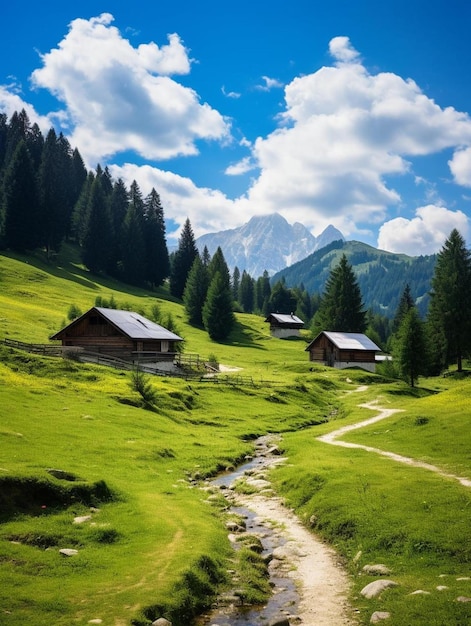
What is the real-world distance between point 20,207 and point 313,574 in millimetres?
124288

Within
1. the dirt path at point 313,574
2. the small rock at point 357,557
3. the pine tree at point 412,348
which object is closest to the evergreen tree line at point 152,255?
the pine tree at point 412,348

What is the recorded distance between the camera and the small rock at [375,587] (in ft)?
44.1

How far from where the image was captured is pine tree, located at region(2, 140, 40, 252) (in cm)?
12038

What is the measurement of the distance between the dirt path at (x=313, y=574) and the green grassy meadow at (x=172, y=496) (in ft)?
1.62

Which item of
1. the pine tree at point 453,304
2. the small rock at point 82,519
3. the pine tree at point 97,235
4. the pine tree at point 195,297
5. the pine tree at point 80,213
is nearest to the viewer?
the small rock at point 82,519

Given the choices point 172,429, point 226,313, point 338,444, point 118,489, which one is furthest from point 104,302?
point 118,489

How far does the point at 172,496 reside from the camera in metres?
22.5

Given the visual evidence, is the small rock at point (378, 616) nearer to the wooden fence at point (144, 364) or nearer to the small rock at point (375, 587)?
the small rock at point (375, 587)

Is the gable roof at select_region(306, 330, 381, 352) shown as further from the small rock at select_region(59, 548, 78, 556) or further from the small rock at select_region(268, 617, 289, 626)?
the small rock at select_region(268, 617, 289, 626)

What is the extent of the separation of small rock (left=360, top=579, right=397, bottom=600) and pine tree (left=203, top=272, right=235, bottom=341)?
97869 millimetres

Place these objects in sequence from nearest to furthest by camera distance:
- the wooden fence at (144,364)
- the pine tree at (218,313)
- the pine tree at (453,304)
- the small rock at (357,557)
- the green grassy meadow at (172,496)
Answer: the green grassy meadow at (172,496), the small rock at (357,557), the wooden fence at (144,364), the pine tree at (453,304), the pine tree at (218,313)

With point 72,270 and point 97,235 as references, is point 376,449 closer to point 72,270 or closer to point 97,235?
point 72,270

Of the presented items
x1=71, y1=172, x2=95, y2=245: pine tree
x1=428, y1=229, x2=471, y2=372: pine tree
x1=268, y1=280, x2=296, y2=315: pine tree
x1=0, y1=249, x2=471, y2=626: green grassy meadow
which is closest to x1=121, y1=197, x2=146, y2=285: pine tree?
x1=71, y1=172, x2=95, y2=245: pine tree

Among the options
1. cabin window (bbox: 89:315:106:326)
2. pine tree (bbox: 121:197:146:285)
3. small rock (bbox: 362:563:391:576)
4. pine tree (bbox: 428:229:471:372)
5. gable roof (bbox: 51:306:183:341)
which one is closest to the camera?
small rock (bbox: 362:563:391:576)
